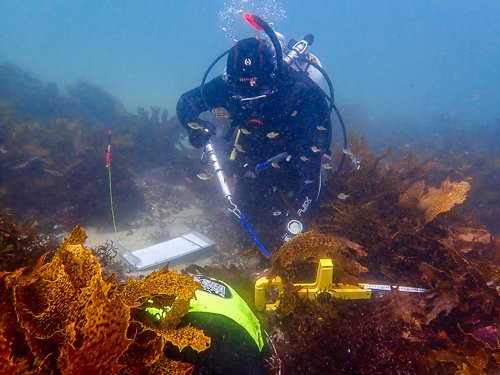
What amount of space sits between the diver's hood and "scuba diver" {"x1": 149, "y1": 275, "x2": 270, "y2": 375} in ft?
10.9

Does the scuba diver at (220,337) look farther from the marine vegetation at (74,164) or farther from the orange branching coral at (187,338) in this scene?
the marine vegetation at (74,164)

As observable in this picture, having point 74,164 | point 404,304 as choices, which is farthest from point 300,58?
point 74,164

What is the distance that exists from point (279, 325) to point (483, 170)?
1184 cm

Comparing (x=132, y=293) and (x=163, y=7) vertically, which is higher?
(x=163, y=7)

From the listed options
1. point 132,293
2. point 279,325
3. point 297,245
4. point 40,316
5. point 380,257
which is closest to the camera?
point 40,316

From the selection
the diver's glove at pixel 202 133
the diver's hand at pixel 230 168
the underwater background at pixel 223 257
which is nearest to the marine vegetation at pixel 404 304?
the underwater background at pixel 223 257

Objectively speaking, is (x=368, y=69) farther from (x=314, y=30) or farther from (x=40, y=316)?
(x=40, y=316)

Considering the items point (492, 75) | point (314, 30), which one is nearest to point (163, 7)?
point (314, 30)

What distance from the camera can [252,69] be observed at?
3928 mm

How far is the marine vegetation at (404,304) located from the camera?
5.91 feet

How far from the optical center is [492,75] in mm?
100750

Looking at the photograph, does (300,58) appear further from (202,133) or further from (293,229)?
(293,229)

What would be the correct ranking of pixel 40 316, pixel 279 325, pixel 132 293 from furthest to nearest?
pixel 279 325, pixel 132 293, pixel 40 316

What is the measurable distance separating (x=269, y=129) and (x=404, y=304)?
130 inches
